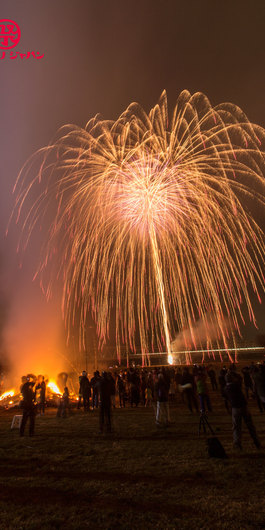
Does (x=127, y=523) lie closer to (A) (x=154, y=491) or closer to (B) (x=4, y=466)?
(A) (x=154, y=491)

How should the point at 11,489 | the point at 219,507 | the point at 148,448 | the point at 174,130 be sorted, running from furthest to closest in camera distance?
the point at 174,130 → the point at 148,448 → the point at 11,489 → the point at 219,507

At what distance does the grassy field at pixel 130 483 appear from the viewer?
3.76 meters

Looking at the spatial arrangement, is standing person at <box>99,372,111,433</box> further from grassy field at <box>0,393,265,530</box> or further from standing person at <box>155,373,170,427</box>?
standing person at <box>155,373,170,427</box>

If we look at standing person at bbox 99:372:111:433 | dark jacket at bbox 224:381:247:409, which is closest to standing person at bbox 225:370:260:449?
dark jacket at bbox 224:381:247:409

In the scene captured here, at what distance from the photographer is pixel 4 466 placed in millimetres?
6082

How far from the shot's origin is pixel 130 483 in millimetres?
4883

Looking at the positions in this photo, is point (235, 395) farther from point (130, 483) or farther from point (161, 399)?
point (161, 399)

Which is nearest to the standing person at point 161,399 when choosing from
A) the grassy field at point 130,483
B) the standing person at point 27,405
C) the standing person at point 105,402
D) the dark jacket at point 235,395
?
the grassy field at point 130,483

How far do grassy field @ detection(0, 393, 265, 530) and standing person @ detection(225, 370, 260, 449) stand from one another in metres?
0.26

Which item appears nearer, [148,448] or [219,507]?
[219,507]

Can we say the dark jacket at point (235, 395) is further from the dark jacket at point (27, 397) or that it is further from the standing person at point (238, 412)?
the dark jacket at point (27, 397)

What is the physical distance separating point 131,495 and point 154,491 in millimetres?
374

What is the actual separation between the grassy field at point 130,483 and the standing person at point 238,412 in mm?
256

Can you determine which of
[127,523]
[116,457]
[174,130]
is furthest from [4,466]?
[174,130]
